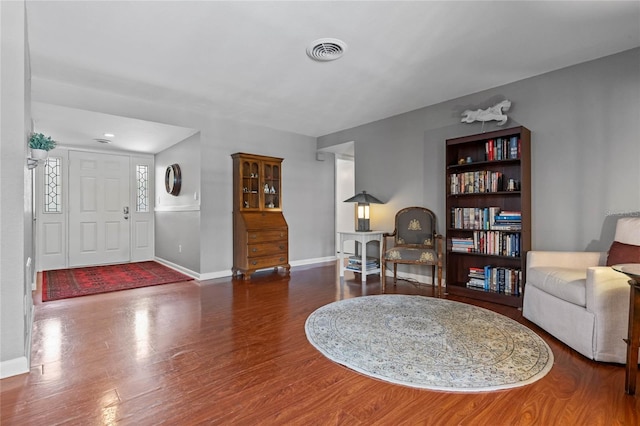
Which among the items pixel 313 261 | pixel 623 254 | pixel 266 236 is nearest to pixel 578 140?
pixel 623 254

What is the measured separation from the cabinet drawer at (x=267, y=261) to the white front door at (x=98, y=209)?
3.19m

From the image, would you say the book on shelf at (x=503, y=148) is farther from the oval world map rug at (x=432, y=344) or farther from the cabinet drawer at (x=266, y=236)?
the cabinet drawer at (x=266, y=236)

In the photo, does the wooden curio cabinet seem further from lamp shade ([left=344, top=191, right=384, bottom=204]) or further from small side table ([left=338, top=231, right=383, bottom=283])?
lamp shade ([left=344, top=191, right=384, bottom=204])

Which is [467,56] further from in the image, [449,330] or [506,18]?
[449,330]

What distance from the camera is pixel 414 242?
4250 mm

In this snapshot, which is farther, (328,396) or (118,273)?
(118,273)

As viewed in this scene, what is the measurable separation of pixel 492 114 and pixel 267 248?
340 centimetres

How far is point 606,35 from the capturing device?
8.49 ft

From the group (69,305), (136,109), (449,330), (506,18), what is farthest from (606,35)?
(69,305)

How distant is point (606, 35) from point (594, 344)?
2.45m


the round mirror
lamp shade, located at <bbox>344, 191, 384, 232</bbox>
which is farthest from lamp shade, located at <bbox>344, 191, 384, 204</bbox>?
the round mirror

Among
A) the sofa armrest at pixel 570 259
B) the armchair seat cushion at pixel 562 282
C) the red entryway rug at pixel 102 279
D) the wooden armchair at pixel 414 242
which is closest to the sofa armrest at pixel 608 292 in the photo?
the armchair seat cushion at pixel 562 282

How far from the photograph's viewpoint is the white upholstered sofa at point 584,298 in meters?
2.01

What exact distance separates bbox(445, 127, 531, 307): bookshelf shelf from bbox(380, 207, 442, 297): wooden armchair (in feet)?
0.73
